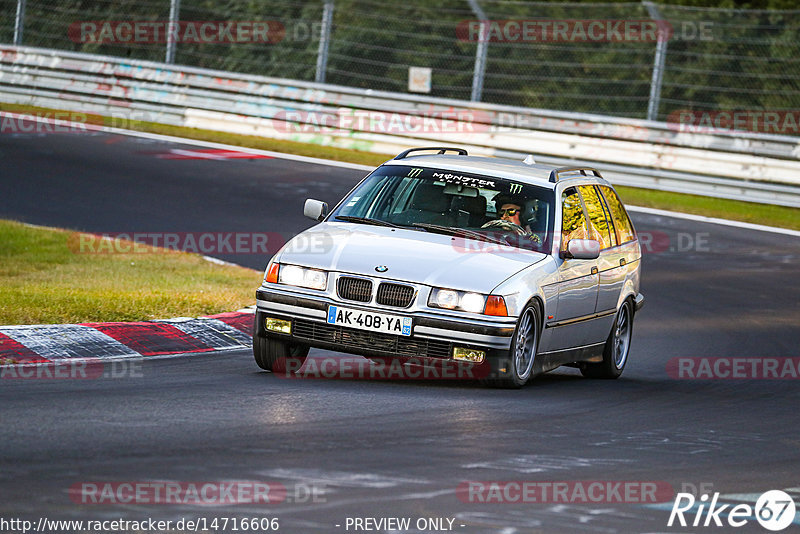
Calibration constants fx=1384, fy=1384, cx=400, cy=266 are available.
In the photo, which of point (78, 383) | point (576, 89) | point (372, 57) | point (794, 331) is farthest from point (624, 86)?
point (78, 383)

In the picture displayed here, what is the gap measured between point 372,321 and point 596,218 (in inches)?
110

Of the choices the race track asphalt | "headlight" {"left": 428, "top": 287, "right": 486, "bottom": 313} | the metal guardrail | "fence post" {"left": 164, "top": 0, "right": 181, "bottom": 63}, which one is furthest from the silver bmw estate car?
"fence post" {"left": 164, "top": 0, "right": 181, "bottom": 63}

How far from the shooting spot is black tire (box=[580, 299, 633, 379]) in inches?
422

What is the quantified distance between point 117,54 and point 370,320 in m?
22.1

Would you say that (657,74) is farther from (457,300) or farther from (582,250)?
(457,300)

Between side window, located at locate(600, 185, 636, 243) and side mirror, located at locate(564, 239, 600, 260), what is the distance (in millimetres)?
1521

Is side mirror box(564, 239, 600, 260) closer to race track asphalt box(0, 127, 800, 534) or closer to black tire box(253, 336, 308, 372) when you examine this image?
race track asphalt box(0, 127, 800, 534)

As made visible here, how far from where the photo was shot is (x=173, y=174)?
20125 millimetres

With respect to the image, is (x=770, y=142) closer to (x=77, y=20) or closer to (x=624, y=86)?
(x=624, y=86)

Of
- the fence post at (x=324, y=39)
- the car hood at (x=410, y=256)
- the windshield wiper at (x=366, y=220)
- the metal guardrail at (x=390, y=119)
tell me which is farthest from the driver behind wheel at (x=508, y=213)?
the fence post at (x=324, y=39)

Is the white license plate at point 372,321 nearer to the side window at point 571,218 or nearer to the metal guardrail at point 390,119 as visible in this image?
the side window at point 571,218

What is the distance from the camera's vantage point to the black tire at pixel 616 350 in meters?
10.7

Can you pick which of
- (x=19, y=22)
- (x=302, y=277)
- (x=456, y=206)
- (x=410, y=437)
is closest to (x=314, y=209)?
(x=456, y=206)

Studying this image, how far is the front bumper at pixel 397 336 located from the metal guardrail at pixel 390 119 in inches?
539
